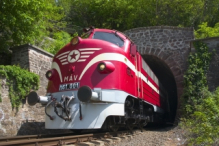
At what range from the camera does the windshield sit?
7.66m

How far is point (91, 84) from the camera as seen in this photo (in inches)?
259

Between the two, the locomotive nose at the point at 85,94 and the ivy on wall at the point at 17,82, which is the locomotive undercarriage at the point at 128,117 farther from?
the ivy on wall at the point at 17,82

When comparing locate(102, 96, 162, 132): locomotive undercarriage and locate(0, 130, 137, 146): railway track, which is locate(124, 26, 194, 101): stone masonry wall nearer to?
locate(102, 96, 162, 132): locomotive undercarriage

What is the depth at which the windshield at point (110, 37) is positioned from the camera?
7657mm

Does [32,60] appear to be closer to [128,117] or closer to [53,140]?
[128,117]

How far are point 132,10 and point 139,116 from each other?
21177mm

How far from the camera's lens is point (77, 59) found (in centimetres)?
698

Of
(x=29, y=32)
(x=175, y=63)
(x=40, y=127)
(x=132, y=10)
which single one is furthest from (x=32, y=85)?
(x=132, y=10)

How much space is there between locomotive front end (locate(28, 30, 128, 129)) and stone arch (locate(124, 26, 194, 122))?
8.05m

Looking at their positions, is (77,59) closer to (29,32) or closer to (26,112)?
(26,112)

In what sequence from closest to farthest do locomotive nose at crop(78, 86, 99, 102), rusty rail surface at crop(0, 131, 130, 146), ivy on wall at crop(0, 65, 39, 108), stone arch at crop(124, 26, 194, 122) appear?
rusty rail surface at crop(0, 131, 130, 146) < locomotive nose at crop(78, 86, 99, 102) < ivy on wall at crop(0, 65, 39, 108) < stone arch at crop(124, 26, 194, 122)

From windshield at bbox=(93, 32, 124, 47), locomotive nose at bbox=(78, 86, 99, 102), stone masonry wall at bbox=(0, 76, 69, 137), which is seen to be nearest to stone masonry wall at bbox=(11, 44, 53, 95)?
stone masonry wall at bbox=(0, 76, 69, 137)

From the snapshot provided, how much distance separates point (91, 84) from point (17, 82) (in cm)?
400

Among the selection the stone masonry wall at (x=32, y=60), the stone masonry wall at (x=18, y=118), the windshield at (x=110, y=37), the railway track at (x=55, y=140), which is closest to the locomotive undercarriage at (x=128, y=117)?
the railway track at (x=55, y=140)
